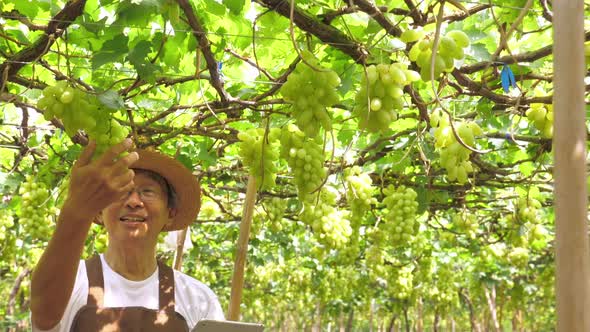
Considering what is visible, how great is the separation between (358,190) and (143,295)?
2.19 meters

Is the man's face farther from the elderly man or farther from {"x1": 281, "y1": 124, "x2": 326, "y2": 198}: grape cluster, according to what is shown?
{"x1": 281, "y1": 124, "x2": 326, "y2": 198}: grape cluster

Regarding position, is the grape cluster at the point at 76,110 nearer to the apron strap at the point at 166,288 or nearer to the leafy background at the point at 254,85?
the leafy background at the point at 254,85

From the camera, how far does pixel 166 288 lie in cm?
257

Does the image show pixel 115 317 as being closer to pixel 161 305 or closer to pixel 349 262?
pixel 161 305

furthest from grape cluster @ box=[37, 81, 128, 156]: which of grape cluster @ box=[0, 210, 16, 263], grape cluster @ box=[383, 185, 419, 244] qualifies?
grape cluster @ box=[0, 210, 16, 263]

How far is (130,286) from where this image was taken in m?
2.51

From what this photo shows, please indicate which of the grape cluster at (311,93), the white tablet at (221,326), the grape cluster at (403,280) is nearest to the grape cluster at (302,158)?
the grape cluster at (311,93)

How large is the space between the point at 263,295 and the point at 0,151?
44.7 ft

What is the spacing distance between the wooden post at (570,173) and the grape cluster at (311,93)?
105 centimetres

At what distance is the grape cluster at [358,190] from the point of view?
4488 millimetres

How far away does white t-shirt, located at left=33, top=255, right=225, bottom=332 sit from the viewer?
2383 millimetres

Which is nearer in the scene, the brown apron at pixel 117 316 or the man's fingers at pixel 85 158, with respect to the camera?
the man's fingers at pixel 85 158

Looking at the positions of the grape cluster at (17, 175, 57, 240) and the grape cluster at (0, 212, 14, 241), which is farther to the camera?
the grape cluster at (0, 212, 14, 241)

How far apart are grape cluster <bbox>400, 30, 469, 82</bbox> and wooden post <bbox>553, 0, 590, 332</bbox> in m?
0.84
